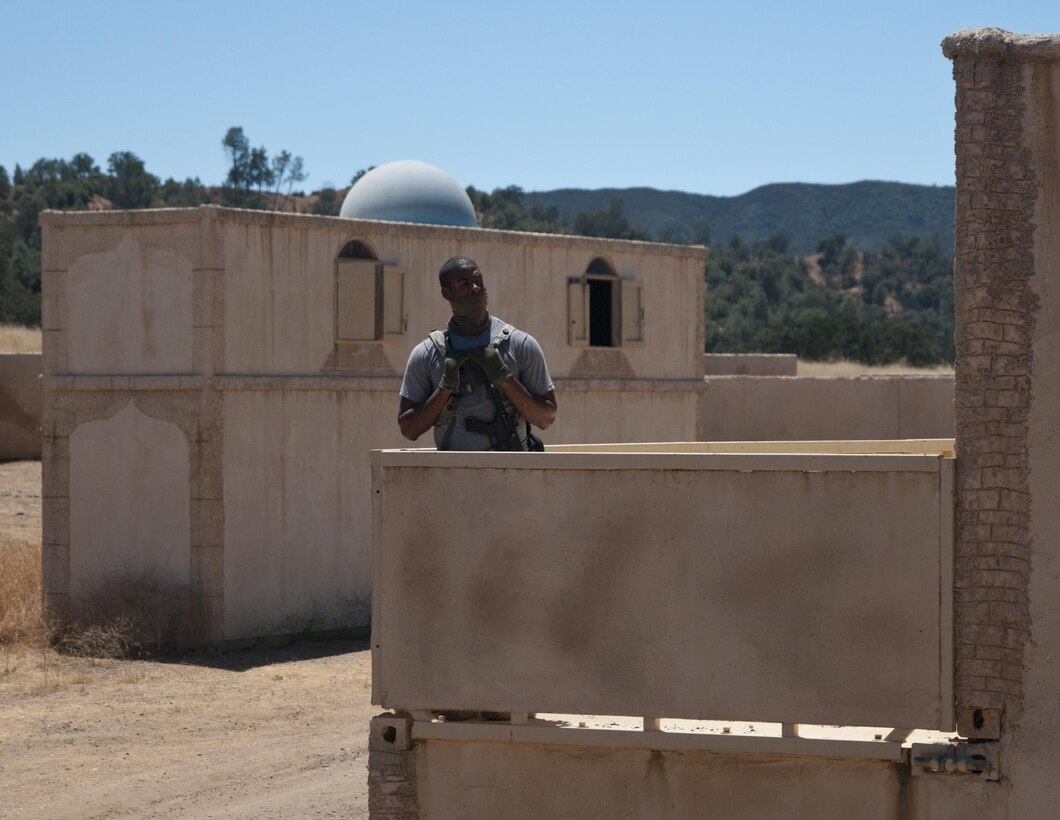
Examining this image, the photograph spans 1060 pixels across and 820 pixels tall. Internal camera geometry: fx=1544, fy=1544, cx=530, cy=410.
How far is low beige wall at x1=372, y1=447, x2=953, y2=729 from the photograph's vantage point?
5184 millimetres

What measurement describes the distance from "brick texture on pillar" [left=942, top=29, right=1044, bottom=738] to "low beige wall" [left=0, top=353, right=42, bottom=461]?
65.9 feet

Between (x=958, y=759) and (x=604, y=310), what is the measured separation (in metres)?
11.9

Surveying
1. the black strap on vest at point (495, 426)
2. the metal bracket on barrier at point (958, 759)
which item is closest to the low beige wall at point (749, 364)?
the black strap on vest at point (495, 426)

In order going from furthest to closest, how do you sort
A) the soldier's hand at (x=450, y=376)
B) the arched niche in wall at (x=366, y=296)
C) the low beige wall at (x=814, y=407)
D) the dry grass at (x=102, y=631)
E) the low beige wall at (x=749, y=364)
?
the low beige wall at (x=749, y=364) → the low beige wall at (x=814, y=407) → the arched niche in wall at (x=366, y=296) → the dry grass at (x=102, y=631) → the soldier's hand at (x=450, y=376)

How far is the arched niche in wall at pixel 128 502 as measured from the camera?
12578 mm

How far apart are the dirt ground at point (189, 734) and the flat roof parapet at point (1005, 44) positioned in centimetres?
486

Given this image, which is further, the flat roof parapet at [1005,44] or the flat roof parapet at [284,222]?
the flat roof parapet at [284,222]

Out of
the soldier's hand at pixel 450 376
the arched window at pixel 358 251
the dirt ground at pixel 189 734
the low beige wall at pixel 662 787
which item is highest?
A: the arched window at pixel 358 251

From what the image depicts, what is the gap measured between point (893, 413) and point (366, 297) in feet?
42.0

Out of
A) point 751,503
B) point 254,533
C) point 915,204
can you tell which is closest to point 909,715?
point 751,503

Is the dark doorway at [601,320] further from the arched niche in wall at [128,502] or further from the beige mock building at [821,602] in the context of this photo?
the beige mock building at [821,602]

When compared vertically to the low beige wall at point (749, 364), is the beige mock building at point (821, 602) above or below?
below


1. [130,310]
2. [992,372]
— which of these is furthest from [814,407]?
[992,372]

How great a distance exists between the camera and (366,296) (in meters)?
13.7
